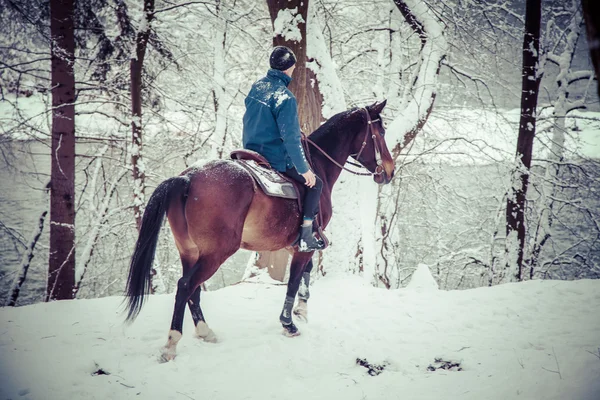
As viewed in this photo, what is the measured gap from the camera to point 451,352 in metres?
3.56

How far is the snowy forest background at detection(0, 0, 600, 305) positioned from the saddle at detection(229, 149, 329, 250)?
211 centimetres

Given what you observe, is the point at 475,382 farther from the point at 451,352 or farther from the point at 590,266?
the point at 590,266

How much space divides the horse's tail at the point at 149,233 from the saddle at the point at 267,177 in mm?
587

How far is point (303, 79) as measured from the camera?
5648mm

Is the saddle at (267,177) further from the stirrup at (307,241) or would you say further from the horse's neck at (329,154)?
the horse's neck at (329,154)

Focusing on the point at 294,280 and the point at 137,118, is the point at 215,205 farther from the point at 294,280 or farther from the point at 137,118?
the point at 137,118

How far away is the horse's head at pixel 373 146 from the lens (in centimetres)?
430

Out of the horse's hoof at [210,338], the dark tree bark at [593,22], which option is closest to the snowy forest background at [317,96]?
the horse's hoof at [210,338]

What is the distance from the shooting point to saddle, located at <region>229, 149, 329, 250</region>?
3.50 m

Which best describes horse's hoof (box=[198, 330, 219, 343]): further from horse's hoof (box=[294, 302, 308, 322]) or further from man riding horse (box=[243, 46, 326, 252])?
man riding horse (box=[243, 46, 326, 252])

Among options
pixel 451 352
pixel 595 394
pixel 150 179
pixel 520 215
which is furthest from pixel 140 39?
pixel 520 215

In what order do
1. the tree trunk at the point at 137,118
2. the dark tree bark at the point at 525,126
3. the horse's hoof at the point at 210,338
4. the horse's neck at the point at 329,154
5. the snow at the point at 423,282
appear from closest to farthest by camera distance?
the horse's hoof at the point at 210,338
the horse's neck at the point at 329,154
the snow at the point at 423,282
the tree trunk at the point at 137,118
the dark tree bark at the point at 525,126

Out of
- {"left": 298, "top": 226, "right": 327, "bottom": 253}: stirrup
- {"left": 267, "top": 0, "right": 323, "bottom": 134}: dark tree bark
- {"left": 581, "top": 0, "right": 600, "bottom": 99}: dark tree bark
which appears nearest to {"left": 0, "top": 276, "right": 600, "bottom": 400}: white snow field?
{"left": 298, "top": 226, "right": 327, "bottom": 253}: stirrup

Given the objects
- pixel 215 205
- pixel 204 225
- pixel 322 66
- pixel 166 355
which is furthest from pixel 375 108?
pixel 166 355
